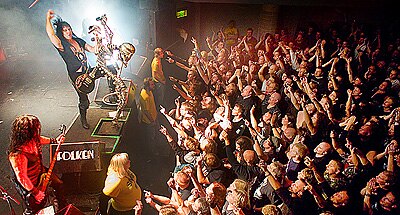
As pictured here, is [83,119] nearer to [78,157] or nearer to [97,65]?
[97,65]

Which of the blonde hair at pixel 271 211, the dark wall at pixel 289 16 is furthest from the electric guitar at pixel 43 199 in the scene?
the dark wall at pixel 289 16

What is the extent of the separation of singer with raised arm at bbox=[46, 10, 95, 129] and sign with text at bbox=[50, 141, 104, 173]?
79 centimetres

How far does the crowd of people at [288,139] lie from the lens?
10.9ft

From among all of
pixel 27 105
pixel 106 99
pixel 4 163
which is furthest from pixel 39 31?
pixel 4 163

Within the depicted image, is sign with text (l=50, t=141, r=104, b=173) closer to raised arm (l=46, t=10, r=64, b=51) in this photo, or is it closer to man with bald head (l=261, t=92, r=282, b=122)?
raised arm (l=46, t=10, r=64, b=51)

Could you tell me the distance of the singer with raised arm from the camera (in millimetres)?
5445

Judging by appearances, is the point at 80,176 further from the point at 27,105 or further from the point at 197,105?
the point at 27,105

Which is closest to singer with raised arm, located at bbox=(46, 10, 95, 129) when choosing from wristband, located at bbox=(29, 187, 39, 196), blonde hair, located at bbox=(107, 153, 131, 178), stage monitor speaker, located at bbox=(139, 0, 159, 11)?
wristband, located at bbox=(29, 187, 39, 196)

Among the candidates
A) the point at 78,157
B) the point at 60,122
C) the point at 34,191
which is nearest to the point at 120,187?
the point at 34,191

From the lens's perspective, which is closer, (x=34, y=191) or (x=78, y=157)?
(x=34, y=191)

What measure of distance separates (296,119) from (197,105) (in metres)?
1.38

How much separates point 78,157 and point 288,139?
2496 millimetres

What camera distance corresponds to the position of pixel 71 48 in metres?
5.55

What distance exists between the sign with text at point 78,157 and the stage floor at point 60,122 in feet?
0.50
